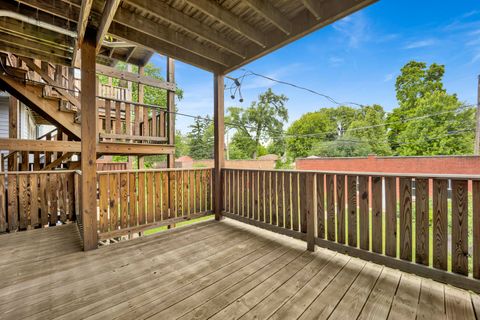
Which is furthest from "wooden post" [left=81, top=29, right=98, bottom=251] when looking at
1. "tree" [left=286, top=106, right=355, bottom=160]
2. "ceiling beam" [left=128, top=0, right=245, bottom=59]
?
"tree" [left=286, top=106, right=355, bottom=160]

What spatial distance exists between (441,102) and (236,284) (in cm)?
2193

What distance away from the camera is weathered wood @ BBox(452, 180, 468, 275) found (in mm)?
1695

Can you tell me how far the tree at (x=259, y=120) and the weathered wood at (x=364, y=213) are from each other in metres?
26.5

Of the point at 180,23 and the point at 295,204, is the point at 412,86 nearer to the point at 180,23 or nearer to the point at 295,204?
the point at 295,204

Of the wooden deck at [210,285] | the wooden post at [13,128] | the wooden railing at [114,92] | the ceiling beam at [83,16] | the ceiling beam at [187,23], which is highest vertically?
the wooden railing at [114,92]

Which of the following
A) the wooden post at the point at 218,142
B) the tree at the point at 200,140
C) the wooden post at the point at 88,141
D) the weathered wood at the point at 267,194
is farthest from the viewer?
the tree at the point at 200,140

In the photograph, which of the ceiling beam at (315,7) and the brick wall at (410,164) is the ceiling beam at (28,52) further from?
the brick wall at (410,164)

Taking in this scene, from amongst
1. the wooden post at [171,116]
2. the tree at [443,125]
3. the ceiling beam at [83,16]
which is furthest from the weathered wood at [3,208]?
the tree at [443,125]

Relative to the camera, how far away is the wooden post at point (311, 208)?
2.56 m

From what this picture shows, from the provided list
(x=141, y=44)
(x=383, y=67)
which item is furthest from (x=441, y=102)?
→ (x=141, y=44)

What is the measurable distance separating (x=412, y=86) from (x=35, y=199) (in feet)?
82.2

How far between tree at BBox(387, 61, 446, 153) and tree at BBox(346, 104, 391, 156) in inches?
65.3

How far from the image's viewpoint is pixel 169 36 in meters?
2.83

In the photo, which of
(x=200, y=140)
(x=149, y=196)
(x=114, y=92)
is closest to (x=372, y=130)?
(x=200, y=140)
